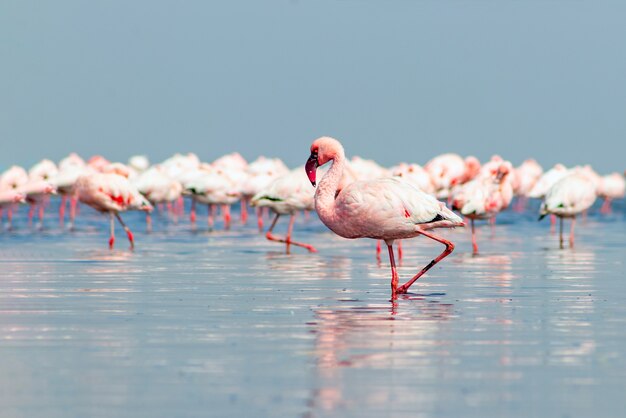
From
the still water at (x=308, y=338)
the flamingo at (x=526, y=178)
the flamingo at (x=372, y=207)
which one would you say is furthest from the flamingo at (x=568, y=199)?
the flamingo at (x=526, y=178)

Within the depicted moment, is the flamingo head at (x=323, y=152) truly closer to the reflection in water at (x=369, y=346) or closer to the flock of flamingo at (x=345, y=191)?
the flock of flamingo at (x=345, y=191)

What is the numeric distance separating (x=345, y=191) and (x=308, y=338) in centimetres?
344

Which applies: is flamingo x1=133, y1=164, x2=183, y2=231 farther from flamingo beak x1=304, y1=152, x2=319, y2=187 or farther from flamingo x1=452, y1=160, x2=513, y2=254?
flamingo beak x1=304, y1=152, x2=319, y2=187

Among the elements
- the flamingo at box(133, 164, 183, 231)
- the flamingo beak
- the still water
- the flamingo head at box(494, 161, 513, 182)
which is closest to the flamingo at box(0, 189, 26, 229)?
the flamingo at box(133, 164, 183, 231)

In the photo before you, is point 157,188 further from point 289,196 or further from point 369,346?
point 369,346

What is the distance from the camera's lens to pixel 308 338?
9.23 m

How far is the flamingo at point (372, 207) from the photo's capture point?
12.4 metres

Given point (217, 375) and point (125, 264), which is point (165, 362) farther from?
point (125, 264)

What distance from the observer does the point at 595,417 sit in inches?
254

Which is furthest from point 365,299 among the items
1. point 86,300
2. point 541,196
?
point 541,196

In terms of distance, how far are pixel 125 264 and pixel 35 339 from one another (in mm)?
7712

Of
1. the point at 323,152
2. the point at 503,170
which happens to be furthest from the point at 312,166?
the point at 503,170

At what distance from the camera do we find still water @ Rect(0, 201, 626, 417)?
22.5ft

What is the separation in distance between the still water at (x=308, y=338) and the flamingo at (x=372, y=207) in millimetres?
615
